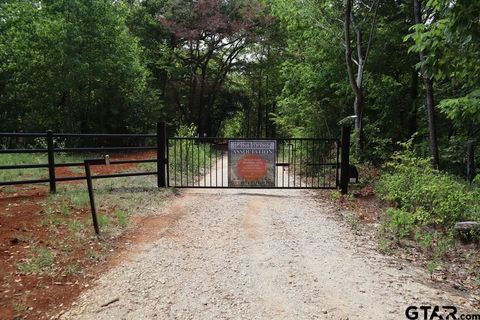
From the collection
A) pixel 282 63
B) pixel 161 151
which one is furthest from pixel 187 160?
pixel 282 63

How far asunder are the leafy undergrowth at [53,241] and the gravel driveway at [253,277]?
358 millimetres

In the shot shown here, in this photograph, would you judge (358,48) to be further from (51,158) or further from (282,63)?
(51,158)

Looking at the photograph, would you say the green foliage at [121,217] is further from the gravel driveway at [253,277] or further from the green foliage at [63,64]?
the green foliage at [63,64]

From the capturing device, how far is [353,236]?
19.4 feet

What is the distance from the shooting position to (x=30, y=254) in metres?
4.62

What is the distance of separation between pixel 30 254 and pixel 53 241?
1.54ft

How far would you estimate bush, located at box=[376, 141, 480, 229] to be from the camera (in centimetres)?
601

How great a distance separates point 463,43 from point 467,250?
2.97 metres

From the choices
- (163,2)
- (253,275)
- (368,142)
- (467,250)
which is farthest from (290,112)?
(163,2)

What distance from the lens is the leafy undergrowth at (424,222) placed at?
4.65 metres

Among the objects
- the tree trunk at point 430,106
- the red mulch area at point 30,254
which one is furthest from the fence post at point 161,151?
the tree trunk at point 430,106

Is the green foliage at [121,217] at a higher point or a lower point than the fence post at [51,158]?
lower

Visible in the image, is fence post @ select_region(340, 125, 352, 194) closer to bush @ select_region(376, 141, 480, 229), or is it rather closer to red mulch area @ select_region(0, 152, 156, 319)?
bush @ select_region(376, 141, 480, 229)

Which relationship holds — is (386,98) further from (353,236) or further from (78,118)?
(78,118)
